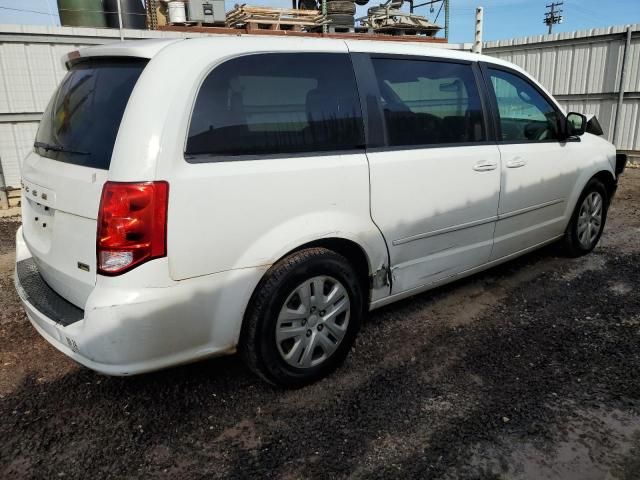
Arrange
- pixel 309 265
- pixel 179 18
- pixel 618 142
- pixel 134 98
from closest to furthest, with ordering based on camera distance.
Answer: pixel 134 98 < pixel 309 265 < pixel 179 18 < pixel 618 142

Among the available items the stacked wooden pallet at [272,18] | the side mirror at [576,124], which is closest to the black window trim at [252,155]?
the side mirror at [576,124]

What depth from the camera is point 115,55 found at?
7.95 feet

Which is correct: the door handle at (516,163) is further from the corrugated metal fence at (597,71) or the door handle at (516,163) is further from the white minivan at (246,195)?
the corrugated metal fence at (597,71)

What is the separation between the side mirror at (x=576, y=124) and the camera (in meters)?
4.22

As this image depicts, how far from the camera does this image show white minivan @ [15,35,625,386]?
2.15 m

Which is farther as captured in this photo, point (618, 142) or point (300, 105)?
point (618, 142)

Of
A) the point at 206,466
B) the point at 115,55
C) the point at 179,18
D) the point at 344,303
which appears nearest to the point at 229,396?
the point at 206,466

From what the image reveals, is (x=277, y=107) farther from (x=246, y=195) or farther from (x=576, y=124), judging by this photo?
(x=576, y=124)

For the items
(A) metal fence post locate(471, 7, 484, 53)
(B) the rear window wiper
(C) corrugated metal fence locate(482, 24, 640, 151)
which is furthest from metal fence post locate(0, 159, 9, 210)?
(C) corrugated metal fence locate(482, 24, 640, 151)

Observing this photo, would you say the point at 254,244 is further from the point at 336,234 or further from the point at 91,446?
the point at 91,446

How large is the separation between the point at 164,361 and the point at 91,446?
0.53 meters

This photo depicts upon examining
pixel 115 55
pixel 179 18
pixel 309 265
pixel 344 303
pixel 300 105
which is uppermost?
pixel 179 18

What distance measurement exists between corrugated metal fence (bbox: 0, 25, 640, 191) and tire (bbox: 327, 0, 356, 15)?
3.28 meters

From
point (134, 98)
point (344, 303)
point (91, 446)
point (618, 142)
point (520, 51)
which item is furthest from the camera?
point (520, 51)
